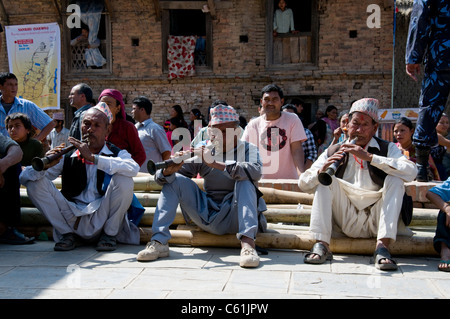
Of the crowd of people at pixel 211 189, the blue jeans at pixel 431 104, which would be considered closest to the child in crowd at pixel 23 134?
the crowd of people at pixel 211 189

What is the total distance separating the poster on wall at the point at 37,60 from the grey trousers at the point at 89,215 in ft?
25.7

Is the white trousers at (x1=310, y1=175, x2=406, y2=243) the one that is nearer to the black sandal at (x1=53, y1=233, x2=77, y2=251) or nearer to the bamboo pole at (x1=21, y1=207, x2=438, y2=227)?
the bamboo pole at (x1=21, y1=207, x2=438, y2=227)

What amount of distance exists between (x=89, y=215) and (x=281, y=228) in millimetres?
1669

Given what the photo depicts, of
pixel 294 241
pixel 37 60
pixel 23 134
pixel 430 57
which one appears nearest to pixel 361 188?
pixel 294 241

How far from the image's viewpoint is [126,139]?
5.28 m

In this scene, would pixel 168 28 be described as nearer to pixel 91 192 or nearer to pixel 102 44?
pixel 102 44

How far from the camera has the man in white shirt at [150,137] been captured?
6.14 metres

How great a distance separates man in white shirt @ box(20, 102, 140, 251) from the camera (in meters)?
4.29

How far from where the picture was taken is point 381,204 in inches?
155

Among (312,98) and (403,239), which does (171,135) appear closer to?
(312,98)

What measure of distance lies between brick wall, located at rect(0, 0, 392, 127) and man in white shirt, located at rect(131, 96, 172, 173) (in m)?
6.45

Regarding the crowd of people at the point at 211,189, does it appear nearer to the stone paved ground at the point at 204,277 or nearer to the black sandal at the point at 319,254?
the black sandal at the point at 319,254

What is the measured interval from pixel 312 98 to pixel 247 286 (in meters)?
9.71
